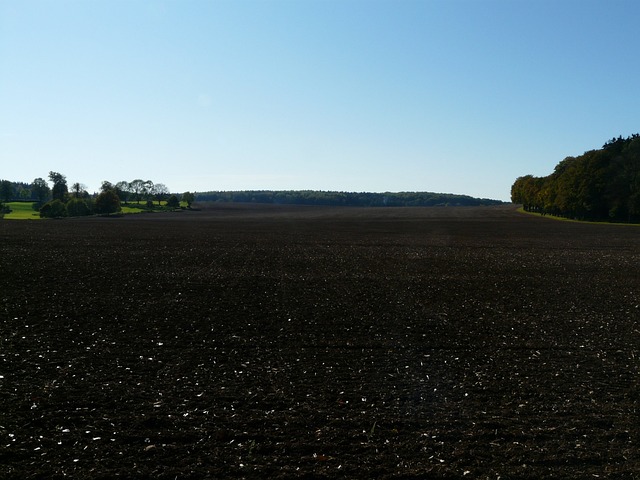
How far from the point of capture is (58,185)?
178 m

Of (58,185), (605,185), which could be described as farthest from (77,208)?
(605,185)

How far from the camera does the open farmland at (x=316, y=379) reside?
1004 centimetres

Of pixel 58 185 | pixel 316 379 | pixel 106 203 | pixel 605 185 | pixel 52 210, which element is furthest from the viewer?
pixel 58 185

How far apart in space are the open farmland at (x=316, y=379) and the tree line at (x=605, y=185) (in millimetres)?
78890

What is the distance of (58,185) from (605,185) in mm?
146824

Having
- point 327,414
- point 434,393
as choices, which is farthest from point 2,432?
point 434,393

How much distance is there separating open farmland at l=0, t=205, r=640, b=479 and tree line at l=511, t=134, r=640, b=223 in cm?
7889

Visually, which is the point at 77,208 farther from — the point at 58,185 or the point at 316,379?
the point at 316,379

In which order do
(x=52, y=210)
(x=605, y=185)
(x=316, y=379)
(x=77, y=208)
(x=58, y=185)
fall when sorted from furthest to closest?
1. (x=58, y=185)
2. (x=77, y=208)
3. (x=52, y=210)
4. (x=605, y=185)
5. (x=316, y=379)

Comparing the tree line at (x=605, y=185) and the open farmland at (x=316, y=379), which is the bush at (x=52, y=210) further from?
the open farmland at (x=316, y=379)

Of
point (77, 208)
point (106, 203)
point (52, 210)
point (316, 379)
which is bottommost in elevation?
point (316, 379)

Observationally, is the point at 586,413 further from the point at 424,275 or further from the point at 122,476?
the point at 424,275

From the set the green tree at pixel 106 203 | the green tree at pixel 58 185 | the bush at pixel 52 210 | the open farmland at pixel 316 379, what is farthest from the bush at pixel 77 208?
the open farmland at pixel 316 379

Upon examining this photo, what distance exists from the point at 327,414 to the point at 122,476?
4.19 meters
